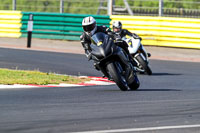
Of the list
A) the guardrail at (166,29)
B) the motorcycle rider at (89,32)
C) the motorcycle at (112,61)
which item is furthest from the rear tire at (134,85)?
the guardrail at (166,29)

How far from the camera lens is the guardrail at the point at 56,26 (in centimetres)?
2352

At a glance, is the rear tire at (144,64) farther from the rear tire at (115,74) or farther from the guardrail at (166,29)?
the guardrail at (166,29)

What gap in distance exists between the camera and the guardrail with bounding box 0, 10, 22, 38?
24438 millimetres

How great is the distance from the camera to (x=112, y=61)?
34.0ft

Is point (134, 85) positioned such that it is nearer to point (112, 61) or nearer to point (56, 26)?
point (112, 61)

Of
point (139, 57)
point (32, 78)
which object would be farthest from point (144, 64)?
point (32, 78)

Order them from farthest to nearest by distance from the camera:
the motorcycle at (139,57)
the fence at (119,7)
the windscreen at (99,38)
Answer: the fence at (119,7), the motorcycle at (139,57), the windscreen at (99,38)

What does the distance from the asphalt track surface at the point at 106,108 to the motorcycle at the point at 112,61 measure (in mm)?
267

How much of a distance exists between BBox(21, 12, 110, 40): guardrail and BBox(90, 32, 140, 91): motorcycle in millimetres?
12738

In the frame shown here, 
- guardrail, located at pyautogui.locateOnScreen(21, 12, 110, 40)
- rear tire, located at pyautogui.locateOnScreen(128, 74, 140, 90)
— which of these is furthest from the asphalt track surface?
guardrail, located at pyautogui.locateOnScreen(21, 12, 110, 40)

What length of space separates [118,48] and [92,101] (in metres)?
2.14

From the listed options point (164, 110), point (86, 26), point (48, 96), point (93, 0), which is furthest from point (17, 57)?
point (164, 110)

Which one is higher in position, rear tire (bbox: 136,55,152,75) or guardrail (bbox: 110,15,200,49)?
guardrail (bbox: 110,15,200,49)

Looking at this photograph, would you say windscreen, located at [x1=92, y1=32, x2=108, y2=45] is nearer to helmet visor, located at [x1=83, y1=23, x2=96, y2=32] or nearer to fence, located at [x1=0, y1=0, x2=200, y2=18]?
helmet visor, located at [x1=83, y1=23, x2=96, y2=32]
